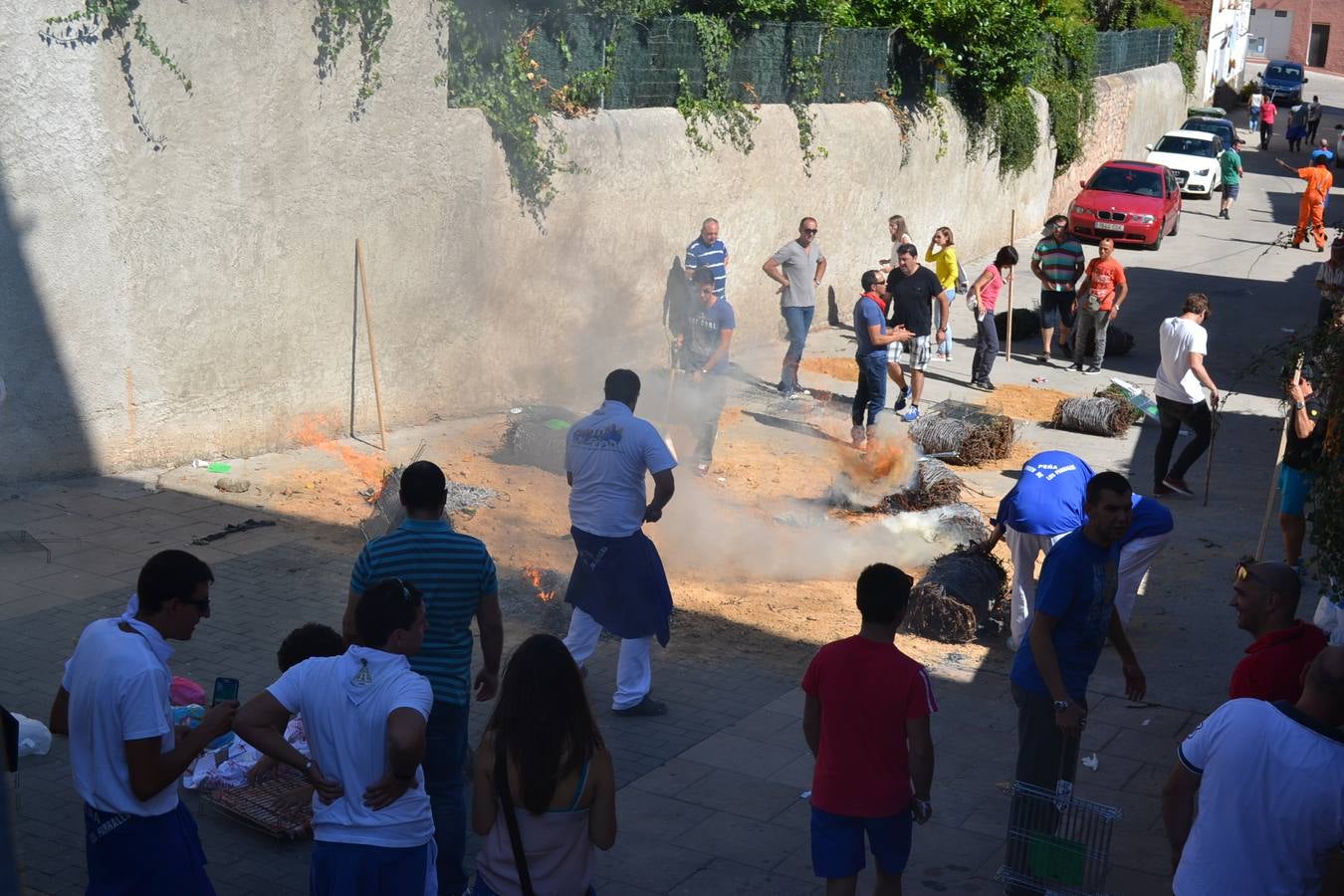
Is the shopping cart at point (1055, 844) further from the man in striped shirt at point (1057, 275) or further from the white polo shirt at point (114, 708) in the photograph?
the man in striped shirt at point (1057, 275)

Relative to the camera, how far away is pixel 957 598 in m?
8.50

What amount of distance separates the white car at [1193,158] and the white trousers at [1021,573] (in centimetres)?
2686

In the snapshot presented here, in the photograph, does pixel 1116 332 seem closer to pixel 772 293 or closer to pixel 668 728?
pixel 772 293

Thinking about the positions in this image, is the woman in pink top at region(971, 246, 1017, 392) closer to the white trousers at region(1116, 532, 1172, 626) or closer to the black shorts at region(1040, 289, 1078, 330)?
the black shorts at region(1040, 289, 1078, 330)

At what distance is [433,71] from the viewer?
40.9 ft

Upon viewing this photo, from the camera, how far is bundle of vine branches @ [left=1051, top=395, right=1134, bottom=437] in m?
13.8

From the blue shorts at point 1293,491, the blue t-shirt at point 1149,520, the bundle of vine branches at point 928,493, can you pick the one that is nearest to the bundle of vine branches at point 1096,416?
the bundle of vine branches at point 928,493

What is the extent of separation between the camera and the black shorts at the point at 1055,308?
56.3 ft

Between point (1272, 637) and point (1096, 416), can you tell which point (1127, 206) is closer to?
point (1096, 416)

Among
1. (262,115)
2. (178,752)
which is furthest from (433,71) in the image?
(178,752)

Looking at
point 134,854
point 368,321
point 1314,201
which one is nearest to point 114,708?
point 134,854

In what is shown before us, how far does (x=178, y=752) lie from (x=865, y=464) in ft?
27.0

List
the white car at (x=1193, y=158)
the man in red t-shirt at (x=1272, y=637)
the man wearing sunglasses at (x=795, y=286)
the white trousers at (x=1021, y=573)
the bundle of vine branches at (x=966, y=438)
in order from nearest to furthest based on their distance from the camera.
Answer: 1. the man in red t-shirt at (x=1272, y=637)
2. the white trousers at (x=1021, y=573)
3. the bundle of vine branches at (x=966, y=438)
4. the man wearing sunglasses at (x=795, y=286)
5. the white car at (x=1193, y=158)

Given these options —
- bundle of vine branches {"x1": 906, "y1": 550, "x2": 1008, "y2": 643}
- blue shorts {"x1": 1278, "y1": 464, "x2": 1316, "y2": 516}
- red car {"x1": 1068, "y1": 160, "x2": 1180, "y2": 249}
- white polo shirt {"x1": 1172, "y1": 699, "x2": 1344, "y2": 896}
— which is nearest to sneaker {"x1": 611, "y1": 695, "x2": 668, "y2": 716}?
bundle of vine branches {"x1": 906, "y1": 550, "x2": 1008, "y2": 643}
